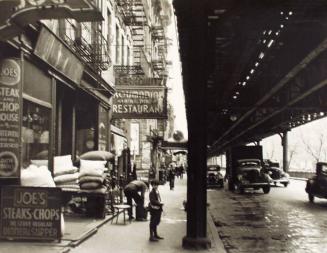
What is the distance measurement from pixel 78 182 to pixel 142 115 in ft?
31.3

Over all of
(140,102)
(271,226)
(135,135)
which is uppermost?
(140,102)

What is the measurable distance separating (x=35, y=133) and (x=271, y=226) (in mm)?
7827

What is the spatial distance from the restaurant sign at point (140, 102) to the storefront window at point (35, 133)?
32.6 ft

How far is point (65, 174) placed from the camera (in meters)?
17.4

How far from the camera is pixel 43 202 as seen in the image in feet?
37.5

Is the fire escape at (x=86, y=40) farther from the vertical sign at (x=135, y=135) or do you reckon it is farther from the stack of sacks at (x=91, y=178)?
the vertical sign at (x=135, y=135)

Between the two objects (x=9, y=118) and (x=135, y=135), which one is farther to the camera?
(x=135, y=135)

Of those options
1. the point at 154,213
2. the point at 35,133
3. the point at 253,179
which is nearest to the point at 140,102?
the point at 35,133

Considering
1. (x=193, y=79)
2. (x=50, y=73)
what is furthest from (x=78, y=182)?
(x=193, y=79)

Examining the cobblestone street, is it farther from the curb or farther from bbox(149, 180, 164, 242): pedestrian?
bbox(149, 180, 164, 242): pedestrian

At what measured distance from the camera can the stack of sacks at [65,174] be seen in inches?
671

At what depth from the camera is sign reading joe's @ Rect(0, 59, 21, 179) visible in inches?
493

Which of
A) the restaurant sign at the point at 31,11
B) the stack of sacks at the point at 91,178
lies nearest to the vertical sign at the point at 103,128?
the stack of sacks at the point at 91,178

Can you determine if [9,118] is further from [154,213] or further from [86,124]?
[86,124]
